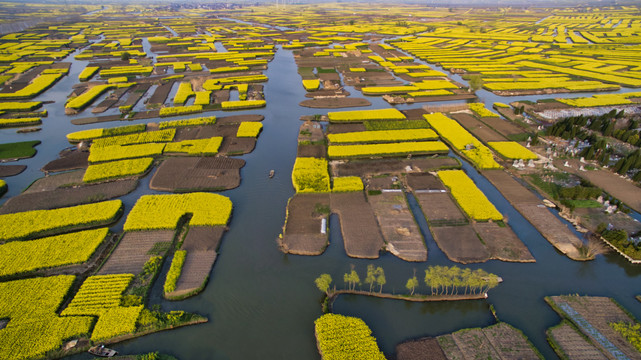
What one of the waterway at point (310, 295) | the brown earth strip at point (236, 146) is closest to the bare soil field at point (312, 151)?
the brown earth strip at point (236, 146)

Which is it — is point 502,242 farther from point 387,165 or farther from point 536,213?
point 387,165

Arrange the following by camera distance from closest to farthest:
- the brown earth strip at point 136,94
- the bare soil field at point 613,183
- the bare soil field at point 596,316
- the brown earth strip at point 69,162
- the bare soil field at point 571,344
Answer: the bare soil field at point 571,344 → the bare soil field at point 596,316 → the bare soil field at point 613,183 → the brown earth strip at point 69,162 → the brown earth strip at point 136,94

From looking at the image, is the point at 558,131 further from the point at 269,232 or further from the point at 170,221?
the point at 170,221

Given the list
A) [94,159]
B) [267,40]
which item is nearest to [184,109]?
[94,159]

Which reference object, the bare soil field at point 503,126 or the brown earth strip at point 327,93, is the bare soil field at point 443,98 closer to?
the bare soil field at point 503,126

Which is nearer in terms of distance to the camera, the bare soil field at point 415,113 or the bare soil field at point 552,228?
the bare soil field at point 552,228

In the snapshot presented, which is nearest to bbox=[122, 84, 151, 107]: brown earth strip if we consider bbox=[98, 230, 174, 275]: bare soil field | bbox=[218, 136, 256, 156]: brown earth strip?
bbox=[218, 136, 256, 156]: brown earth strip

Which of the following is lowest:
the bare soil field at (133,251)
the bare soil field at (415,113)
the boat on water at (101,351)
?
the boat on water at (101,351)
